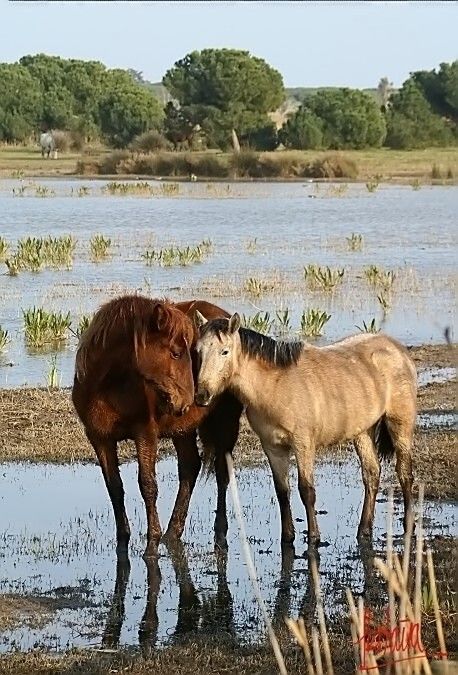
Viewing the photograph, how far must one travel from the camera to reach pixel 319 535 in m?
7.38

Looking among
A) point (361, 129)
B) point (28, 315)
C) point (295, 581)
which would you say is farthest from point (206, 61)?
point (295, 581)

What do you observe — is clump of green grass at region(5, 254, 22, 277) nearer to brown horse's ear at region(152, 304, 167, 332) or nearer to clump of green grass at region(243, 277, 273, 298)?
clump of green grass at region(243, 277, 273, 298)

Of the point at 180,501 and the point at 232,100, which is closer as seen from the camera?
the point at 180,501

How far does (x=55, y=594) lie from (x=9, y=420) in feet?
14.3

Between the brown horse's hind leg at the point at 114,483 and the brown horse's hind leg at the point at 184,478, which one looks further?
the brown horse's hind leg at the point at 184,478

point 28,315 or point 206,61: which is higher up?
point 206,61

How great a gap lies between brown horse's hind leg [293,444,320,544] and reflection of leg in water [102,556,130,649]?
1.07 meters

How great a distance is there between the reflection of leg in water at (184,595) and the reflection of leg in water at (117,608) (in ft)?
0.89

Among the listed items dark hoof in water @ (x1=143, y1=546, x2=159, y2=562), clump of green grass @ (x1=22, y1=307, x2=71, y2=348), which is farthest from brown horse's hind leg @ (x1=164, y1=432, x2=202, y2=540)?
clump of green grass @ (x1=22, y1=307, x2=71, y2=348)

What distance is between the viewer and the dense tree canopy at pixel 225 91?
5669cm

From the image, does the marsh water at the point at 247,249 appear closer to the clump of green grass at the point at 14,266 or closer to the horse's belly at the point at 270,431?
the clump of green grass at the point at 14,266

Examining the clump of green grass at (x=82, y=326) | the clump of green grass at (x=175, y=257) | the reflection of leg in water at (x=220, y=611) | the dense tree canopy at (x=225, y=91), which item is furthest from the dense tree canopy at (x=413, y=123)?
the reflection of leg in water at (x=220, y=611)

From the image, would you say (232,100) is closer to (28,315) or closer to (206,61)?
(206,61)

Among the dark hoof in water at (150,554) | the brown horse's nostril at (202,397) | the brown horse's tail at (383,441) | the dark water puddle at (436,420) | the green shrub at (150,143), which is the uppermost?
the green shrub at (150,143)
